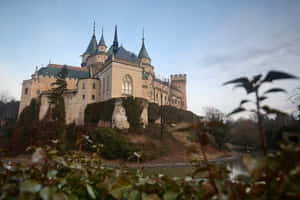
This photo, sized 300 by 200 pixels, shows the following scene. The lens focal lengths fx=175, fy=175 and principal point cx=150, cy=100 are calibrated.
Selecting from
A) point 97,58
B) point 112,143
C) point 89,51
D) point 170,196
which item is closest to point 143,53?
point 97,58

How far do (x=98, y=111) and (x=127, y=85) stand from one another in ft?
19.8

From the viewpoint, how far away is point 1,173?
1.22 metres

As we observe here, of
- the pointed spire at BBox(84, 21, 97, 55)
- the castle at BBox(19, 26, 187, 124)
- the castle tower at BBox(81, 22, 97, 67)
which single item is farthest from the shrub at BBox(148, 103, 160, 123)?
the pointed spire at BBox(84, 21, 97, 55)

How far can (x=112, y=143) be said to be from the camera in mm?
20734

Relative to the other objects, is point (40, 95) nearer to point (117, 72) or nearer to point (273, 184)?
point (117, 72)

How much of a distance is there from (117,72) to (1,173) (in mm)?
26403

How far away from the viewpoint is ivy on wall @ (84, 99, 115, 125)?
25266 mm

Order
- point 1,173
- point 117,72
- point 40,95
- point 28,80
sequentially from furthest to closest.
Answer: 1. point 28,80
2. point 40,95
3. point 117,72
4. point 1,173

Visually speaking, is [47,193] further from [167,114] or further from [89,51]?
[89,51]

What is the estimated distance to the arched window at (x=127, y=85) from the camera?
27547 millimetres

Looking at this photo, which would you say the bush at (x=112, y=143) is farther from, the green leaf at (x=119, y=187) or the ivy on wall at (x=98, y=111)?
the green leaf at (x=119, y=187)

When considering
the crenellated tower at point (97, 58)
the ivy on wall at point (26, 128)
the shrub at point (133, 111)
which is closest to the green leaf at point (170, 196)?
the shrub at point (133, 111)

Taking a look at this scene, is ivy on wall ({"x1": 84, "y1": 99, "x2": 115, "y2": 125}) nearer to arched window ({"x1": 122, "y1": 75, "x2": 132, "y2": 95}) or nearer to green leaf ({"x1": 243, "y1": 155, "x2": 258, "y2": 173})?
arched window ({"x1": 122, "y1": 75, "x2": 132, "y2": 95})

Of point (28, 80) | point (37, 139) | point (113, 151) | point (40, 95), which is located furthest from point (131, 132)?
point (28, 80)
